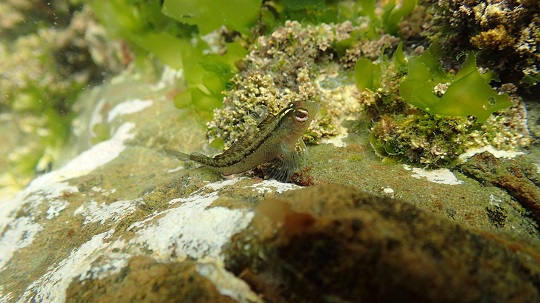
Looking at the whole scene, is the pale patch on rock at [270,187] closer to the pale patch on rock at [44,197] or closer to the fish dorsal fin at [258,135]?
the fish dorsal fin at [258,135]

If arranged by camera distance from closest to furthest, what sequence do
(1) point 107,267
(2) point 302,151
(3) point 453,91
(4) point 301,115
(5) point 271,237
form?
(5) point 271,237 → (1) point 107,267 → (3) point 453,91 → (4) point 301,115 → (2) point 302,151

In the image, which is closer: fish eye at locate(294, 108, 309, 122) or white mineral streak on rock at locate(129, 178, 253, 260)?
white mineral streak on rock at locate(129, 178, 253, 260)

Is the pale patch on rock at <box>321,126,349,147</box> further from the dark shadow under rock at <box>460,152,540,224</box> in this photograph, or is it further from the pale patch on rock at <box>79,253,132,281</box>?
the pale patch on rock at <box>79,253,132,281</box>

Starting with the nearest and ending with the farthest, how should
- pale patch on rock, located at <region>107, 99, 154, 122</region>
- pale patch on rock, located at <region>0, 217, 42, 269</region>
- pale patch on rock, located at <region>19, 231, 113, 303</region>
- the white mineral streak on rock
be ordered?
the white mineral streak on rock → pale patch on rock, located at <region>19, 231, 113, 303</region> → pale patch on rock, located at <region>0, 217, 42, 269</region> → pale patch on rock, located at <region>107, 99, 154, 122</region>

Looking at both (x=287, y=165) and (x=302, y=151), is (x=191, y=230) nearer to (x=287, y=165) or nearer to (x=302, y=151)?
(x=287, y=165)

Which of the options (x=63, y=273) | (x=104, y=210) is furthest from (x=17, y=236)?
(x=63, y=273)

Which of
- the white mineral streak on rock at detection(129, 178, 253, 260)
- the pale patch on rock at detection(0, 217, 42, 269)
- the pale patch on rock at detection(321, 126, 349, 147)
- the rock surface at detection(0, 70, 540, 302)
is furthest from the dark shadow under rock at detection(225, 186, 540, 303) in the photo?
the pale patch on rock at detection(0, 217, 42, 269)

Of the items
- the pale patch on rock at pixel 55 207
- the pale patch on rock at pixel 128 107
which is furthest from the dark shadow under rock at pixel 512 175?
the pale patch on rock at pixel 128 107
